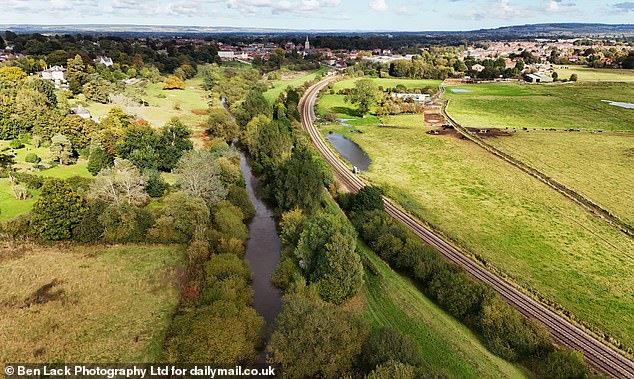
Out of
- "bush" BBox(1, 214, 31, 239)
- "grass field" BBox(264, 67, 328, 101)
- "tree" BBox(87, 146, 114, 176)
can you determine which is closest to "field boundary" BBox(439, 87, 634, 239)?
"grass field" BBox(264, 67, 328, 101)

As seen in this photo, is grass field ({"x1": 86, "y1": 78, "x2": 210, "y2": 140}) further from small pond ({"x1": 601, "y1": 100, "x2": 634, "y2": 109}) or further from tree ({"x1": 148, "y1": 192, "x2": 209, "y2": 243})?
small pond ({"x1": 601, "y1": 100, "x2": 634, "y2": 109})

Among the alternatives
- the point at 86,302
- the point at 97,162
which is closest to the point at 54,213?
the point at 86,302

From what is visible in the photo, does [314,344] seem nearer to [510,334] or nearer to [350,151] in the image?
[510,334]

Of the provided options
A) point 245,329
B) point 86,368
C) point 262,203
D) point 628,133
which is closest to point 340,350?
point 245,329

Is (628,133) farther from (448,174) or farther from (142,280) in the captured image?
(142,280)

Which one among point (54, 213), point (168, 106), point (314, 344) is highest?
point (168, 106)

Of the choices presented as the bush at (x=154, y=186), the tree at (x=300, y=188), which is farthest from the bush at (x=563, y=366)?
the bush at (x=154, y=186)
